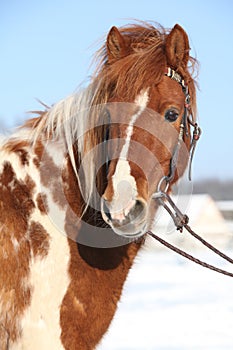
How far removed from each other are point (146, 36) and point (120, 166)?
1038 millimetres

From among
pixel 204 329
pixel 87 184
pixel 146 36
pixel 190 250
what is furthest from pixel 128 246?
pixel 190 250

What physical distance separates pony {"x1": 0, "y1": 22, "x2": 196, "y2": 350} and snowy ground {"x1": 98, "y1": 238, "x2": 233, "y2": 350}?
1.64 feet

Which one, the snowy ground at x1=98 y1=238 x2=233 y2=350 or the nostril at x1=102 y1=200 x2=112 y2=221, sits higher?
the nostril at x1=102 y1=200 x2=112 y2=221

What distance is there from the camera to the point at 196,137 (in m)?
3.60

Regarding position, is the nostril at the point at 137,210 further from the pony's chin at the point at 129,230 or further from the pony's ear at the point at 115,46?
the pony's ear at the point at 115,46

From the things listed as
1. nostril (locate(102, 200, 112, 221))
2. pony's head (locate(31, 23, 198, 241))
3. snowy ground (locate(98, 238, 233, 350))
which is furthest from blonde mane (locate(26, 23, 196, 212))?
snowy ground (locate(98, 238, 233, 350))

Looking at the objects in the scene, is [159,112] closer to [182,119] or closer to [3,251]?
[182,119]

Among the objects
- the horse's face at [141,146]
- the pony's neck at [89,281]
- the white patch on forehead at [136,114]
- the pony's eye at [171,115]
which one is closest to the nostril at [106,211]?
the horse's face at [141,146]

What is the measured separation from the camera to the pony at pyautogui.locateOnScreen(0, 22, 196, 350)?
10.4 feet

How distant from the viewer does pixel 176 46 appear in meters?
3.44

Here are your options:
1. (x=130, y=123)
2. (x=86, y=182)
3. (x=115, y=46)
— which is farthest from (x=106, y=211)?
(x=115, y=46)

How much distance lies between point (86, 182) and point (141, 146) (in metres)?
0.43

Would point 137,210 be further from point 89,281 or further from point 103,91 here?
point 103,91

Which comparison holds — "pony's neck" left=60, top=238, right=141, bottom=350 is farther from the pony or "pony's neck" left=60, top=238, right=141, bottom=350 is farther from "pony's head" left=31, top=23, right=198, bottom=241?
"pony's head" left=31, top=23, right=198, bottom=241
